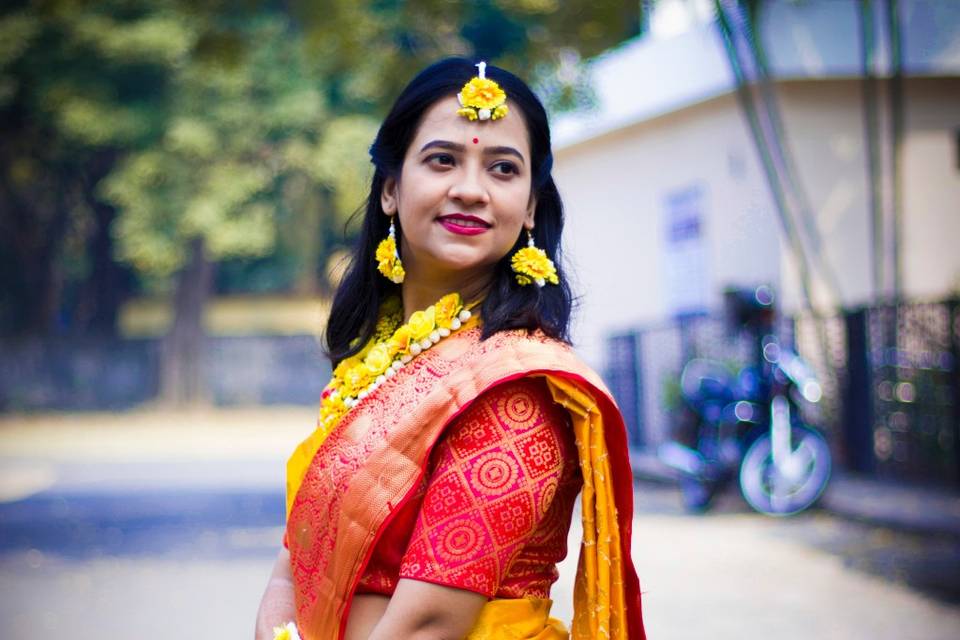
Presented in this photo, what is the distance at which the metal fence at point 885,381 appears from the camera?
9.27 m

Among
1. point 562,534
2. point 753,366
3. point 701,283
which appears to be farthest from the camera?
point 701,283

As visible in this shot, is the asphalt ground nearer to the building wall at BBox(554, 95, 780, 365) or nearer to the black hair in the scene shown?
the black hair

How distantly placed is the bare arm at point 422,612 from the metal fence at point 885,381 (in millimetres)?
8319

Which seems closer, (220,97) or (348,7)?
(348,7)

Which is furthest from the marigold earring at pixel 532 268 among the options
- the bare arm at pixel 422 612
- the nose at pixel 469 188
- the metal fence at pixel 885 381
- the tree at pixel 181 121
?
the tree at pixel 181 121

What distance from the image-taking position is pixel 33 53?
72.9 ft

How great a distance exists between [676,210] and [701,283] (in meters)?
1.07

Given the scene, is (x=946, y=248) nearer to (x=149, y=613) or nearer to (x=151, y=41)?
(x=149, y=613)

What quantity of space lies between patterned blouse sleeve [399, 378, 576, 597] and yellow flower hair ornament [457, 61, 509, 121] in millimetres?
404

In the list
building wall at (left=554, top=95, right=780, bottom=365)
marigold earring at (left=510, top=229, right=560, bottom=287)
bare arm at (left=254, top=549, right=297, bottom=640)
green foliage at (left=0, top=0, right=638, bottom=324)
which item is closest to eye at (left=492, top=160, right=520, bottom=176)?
marigold earring at (left=510, top=229, right=560, bottom=287)

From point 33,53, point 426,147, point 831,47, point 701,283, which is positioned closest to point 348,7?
point 831,47

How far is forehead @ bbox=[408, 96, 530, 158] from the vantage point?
5.45 ft

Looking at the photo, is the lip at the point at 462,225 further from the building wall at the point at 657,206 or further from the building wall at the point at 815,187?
the building wall at the point at 657,206

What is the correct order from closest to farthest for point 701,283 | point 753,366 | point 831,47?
point 753,366 → point 831,47 → point 701,283
